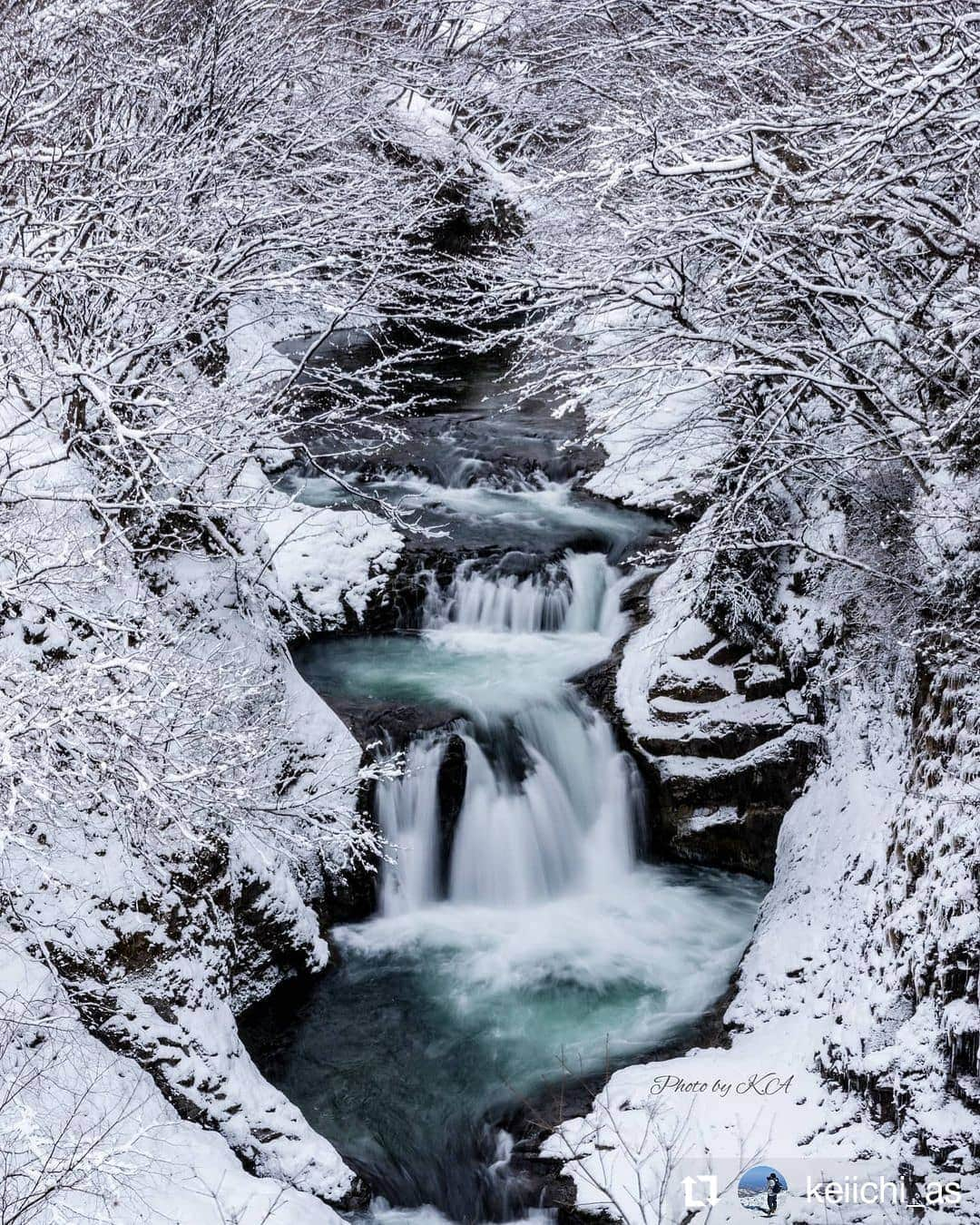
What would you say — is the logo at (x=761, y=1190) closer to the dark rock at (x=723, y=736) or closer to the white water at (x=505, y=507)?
the dark rock at (x=723, y=736)

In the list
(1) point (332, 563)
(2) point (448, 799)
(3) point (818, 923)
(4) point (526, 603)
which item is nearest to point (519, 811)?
(2) point (448, 799)

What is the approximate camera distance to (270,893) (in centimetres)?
780

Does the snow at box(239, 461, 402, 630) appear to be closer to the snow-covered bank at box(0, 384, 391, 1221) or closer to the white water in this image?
the white water

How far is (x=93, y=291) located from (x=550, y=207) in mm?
9700

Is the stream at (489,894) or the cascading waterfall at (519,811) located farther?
the cascading waterfall at (519,811)

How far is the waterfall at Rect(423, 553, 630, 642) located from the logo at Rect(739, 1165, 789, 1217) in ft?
21.1

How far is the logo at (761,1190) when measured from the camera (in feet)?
19.6

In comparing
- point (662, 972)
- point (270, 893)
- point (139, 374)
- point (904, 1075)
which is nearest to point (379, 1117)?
point (270, 893)

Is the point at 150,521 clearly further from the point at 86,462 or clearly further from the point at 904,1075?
the point at 904,1075

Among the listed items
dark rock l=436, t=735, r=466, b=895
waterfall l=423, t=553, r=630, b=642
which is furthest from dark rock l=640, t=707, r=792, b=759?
waterfall l=423, t=553, r=630, b=642

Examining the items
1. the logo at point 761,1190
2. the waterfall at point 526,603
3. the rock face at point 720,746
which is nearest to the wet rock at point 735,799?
the rock face at point 720,746
